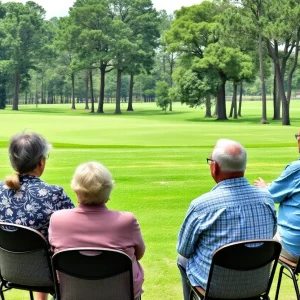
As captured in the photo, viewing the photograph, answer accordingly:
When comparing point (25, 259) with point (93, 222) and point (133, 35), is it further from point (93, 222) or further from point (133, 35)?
point (133, 35)

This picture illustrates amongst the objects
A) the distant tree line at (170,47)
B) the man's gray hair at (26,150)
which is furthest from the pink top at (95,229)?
the distant tree line at (170,47)

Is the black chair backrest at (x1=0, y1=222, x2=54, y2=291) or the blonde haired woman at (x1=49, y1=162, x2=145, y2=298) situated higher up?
the blonde haired woman at (x1=49, y1=162, x2=145, y2=298)

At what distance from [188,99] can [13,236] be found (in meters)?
47.6

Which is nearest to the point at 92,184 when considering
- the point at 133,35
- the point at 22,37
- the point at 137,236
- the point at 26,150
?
the point at 137,236

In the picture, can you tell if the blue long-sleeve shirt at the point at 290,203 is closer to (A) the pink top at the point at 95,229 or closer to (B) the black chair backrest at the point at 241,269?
(B) the black chair backrest at the point at 241,269

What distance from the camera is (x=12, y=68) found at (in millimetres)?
72625

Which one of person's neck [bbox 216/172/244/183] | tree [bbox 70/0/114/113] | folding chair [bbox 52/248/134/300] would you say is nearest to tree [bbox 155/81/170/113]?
tree [bbox 70/0/114/113]

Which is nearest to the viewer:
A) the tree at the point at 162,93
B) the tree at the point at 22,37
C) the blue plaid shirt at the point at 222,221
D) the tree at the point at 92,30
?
the blue plaid shirt at the point at 222,221

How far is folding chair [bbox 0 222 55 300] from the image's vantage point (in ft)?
10.5

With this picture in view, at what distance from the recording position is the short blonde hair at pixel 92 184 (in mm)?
3160

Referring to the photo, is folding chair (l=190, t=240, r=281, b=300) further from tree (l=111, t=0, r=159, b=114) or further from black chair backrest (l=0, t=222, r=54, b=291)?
tree (l=111, t=0, r=159, b=114)

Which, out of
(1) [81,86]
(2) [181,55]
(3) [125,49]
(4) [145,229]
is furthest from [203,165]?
(1) [81,86]

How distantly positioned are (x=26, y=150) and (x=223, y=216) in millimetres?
1454

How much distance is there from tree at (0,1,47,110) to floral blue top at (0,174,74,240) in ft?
236
